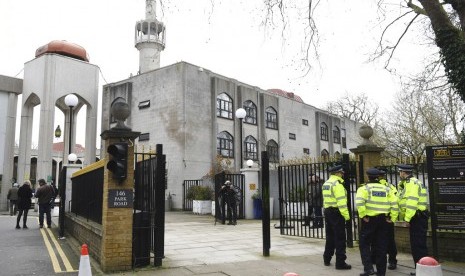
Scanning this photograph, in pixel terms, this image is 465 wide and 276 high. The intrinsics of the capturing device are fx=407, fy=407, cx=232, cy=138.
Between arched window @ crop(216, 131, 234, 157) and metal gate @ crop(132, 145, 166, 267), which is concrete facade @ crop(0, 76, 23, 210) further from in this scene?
metal gate @ crop(132, 145, 166, 267)

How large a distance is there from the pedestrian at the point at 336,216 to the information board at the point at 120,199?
364 centimetres

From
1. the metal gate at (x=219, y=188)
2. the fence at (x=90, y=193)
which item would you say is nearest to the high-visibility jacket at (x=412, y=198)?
the fence at (x=90, y=193)

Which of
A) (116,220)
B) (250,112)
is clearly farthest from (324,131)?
(116,220)

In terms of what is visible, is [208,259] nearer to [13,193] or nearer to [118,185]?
[118,185]

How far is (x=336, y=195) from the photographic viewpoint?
24.8 ft

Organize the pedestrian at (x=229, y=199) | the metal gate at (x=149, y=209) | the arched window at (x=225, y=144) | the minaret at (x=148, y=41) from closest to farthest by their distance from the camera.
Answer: the metal gate at (x=149, y=209), the pedestrian at (x=229, y=199), the arched window at (x=225, y=144), the minaret at (x=148, y=41)

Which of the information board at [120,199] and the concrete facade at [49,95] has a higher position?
the concrete facade at [49,95]

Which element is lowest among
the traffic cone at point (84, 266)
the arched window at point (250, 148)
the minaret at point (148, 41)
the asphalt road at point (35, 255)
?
the asphalt road at point (35, 255)

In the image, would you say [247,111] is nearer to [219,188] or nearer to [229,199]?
[219,188]

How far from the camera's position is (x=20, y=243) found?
1174cm

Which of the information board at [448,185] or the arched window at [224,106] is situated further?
the arched window at [224,106]

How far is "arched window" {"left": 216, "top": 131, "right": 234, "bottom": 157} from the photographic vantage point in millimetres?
33438

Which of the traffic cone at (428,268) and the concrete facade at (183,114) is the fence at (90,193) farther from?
the concrete facade at (183,114)

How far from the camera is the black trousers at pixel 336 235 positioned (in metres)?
7.51
